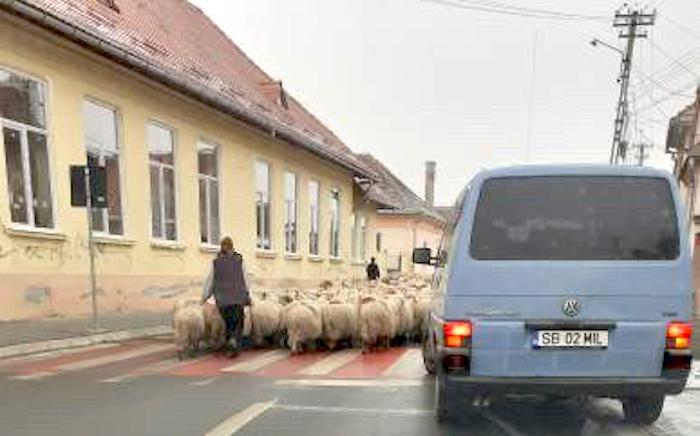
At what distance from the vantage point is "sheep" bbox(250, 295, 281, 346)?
12.7 meters

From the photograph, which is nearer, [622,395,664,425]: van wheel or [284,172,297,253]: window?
[622,395,664,425]: van wheel

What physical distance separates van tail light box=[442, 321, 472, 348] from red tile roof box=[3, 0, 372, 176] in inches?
389

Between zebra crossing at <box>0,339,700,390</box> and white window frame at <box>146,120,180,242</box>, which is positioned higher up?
white window frame at <box>146,120,180,242</box>

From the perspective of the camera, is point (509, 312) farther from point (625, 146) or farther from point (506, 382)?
point (625, 146)

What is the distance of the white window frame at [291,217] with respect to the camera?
2808cm

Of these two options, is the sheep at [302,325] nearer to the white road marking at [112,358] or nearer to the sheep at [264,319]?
the sheep at [264,319]

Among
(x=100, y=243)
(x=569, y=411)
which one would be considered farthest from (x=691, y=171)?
(x=569, y=411)

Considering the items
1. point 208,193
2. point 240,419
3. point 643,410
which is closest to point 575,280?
point 643,410

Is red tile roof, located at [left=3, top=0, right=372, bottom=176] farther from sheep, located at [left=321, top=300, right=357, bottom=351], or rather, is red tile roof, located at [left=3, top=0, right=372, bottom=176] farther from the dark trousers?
sheep, located at [left=321, top=300, right=357, bottom=351]

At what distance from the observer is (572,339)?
643cm

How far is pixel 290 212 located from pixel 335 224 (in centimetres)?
591

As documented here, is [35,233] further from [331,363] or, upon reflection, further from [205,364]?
[331,363]

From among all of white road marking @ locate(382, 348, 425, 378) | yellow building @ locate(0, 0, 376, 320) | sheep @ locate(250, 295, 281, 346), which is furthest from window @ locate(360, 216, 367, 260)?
white road marking @ locate(382, 348, 425, 378)

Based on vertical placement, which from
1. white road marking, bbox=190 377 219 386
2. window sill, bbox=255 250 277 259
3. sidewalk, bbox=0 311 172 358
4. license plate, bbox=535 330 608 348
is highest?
license plate, bbox=535 330 608 348
